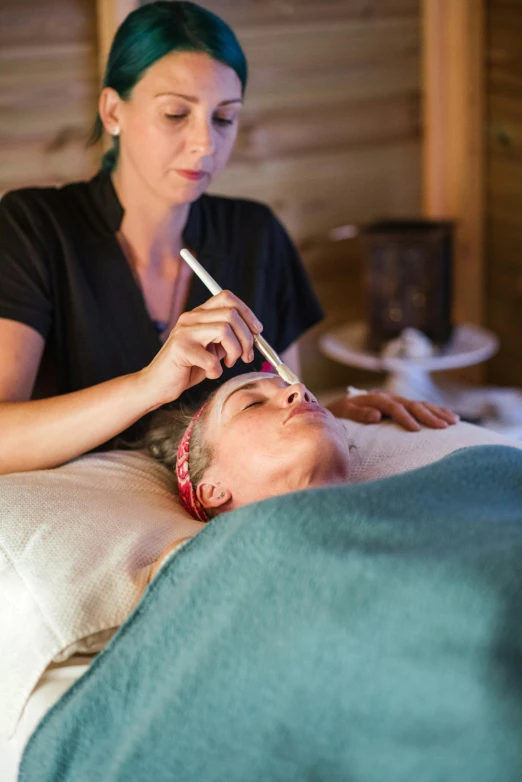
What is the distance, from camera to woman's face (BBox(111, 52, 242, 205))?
1565 millimetres

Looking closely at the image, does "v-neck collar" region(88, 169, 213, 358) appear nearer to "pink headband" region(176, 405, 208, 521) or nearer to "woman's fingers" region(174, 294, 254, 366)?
"pink headband" region(176, 405, 208, 521)

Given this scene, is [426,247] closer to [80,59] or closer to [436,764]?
[80,59]

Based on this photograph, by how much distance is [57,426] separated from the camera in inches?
55.2

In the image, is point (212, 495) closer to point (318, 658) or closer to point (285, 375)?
point (285, 375)

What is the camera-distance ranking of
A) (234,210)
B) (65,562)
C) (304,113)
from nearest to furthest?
1. (65,562)
2. (234,210)
3. (304,113)

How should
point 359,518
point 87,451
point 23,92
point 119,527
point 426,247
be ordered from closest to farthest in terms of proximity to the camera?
1. point 359,518
2. point 119,527
3. point 87,451
4. point 23,92
5. point 426,247

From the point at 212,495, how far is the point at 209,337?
0.23 meters

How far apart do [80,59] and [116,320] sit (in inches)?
37.9

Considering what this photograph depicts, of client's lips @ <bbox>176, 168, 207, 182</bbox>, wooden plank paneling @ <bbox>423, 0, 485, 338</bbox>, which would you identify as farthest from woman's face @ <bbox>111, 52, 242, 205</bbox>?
wooden plank paneling @ <bbox>423, 0, 485, 338</bbox>

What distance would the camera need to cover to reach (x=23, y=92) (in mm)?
2281

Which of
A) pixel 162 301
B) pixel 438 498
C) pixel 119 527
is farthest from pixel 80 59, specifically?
pixel 438 498

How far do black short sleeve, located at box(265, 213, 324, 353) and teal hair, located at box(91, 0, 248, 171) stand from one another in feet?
1.27

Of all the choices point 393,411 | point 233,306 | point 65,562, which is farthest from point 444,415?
point 65,562

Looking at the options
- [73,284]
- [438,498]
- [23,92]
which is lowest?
[438,498]
